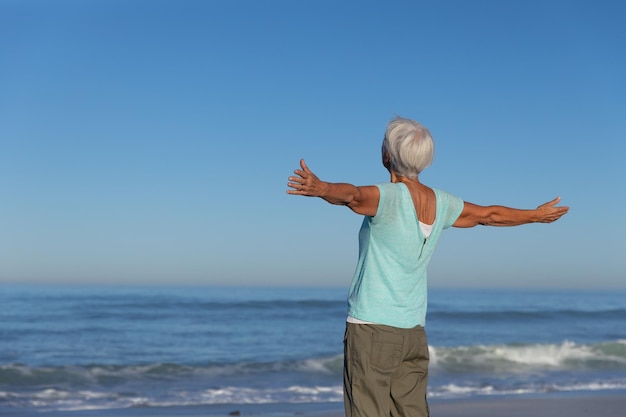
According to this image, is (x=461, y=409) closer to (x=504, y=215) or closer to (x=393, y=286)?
(x=504, y=215)

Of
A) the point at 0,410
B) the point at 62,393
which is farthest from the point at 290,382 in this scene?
the point at 0,410

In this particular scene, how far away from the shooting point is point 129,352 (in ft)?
49.9

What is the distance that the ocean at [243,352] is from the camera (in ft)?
31.6

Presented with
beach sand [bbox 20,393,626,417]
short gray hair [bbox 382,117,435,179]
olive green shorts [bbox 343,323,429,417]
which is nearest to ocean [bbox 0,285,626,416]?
beach sand [bbox 20,393,626,417]

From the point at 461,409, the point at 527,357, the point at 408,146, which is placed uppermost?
the point at 408,146

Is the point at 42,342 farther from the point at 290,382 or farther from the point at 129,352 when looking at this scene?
the point at 290,382

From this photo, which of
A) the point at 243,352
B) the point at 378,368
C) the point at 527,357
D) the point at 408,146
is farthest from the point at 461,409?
the point at 243,352

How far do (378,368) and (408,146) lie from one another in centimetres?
89

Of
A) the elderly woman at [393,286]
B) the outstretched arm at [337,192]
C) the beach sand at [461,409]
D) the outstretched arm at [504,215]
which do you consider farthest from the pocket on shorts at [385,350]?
the beach sand at [461,409]

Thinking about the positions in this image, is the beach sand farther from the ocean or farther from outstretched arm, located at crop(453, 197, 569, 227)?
outstretched arm, located at crop(453, 197, 569, 227)

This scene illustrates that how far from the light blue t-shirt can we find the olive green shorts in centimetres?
5

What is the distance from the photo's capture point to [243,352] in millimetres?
15578

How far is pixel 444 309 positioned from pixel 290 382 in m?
17.0

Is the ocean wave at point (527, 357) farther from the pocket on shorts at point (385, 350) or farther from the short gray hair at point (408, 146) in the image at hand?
the short gray hair at point (408, 146)
